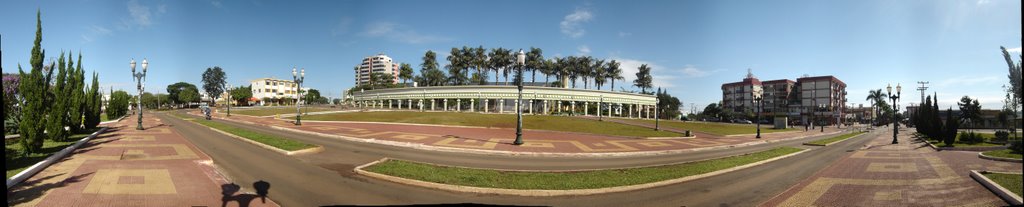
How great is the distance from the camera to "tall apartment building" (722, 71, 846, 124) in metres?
100

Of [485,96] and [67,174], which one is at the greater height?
[485,96]

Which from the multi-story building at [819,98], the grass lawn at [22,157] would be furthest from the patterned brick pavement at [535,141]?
the multi-story building at [819,98]

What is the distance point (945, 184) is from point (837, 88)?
397 ft

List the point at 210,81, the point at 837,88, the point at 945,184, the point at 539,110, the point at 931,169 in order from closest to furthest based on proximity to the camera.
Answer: the point at 945,184, the point at 931,169, the point at 539,110, the point at 837,88, the point at 210,81

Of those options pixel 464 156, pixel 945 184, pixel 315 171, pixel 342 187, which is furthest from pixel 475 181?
pixel 945 184

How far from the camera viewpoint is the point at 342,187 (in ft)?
34.1

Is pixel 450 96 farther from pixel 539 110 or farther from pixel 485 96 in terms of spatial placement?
pixel 539 110

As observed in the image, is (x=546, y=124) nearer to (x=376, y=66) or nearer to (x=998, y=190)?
(x=998, y=190)

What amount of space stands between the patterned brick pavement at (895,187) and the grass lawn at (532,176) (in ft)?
11.0

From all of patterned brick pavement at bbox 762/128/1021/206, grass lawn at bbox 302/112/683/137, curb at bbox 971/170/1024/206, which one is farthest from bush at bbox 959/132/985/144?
curb at bbox 971/170/1024/206

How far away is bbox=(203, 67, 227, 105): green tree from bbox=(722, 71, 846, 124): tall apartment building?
174 meters

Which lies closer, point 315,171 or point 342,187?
point 342,187

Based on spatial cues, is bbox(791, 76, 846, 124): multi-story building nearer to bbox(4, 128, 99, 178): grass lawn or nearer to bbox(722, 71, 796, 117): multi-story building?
bbox(722, 71, 796, 117): multi-story building

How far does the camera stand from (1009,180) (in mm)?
11297
